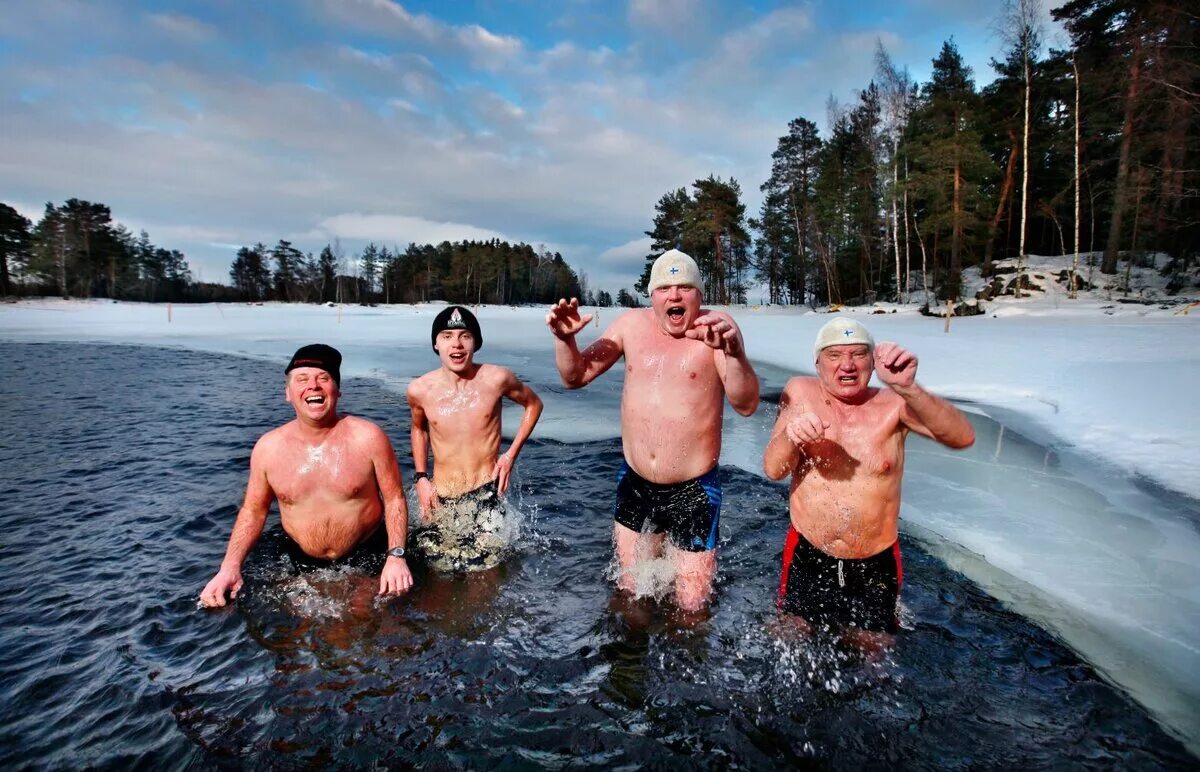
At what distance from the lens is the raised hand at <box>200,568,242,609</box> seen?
2.73 m

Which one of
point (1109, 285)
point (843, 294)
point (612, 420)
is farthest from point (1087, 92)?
point (612, 420)

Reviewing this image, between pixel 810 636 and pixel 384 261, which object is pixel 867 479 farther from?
pixel 384 261

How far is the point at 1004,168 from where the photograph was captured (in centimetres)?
2623

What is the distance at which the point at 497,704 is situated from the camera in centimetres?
234

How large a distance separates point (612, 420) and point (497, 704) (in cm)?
583

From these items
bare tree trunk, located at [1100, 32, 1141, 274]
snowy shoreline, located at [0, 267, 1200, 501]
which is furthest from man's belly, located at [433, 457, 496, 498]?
bare tree trunk, located at [1100, 32, 1141, 274]

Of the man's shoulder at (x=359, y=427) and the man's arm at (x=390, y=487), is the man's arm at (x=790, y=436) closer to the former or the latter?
the man's arm at (x=390, y=487)

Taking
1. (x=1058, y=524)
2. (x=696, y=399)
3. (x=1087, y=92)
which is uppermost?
(x=1087, y=92)

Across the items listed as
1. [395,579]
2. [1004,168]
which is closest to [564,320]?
[395,579]

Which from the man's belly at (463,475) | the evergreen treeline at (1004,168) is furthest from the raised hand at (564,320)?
the evergreen treeline at (1004,168)

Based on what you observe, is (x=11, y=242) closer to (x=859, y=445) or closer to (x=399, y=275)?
(x=399, y=275)

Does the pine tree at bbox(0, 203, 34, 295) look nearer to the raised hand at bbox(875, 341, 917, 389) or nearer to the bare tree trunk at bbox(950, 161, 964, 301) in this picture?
the raised hand at bbox(875, 341, 917, 389)

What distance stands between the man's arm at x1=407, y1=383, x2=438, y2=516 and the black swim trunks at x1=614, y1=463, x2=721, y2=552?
1523 millimetres

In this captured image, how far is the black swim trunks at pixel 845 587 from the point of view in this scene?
252cm
